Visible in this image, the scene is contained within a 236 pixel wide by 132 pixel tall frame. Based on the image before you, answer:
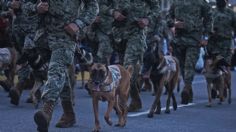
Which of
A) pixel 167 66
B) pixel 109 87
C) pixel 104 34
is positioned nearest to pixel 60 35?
pixel 109 87

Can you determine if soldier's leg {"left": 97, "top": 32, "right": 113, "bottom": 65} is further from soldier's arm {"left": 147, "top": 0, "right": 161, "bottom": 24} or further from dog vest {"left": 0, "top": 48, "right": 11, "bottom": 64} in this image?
soldier's arm {"left": 147, "top": 0, "right": 161, "bottom": 24}

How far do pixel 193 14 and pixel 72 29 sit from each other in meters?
5.22

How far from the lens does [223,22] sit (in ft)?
43.1

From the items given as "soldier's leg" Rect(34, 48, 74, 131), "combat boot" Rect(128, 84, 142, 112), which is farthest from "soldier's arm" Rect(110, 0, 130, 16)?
"soldier's leg" Rect(34, 48, 74, 131)

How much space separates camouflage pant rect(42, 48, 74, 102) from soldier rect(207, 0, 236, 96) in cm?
616

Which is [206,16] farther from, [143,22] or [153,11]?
[143,22]

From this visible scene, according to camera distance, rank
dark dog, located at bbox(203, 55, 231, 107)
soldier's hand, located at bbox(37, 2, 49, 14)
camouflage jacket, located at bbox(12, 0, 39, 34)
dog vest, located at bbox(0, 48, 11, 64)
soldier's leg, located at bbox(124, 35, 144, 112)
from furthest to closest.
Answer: dark dog, located at bbox(203, 55, 231, 107), dog vest, located at bbox(0, 48, 11, 64), camouflage jacket, located at bbox(12, 0, 39, 34), soldier's leg, located at bbox(124, 35, 144, 112), soldier's hand, located at bbox(37, 2, 49, 14)

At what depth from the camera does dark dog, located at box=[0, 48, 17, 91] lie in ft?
38.3

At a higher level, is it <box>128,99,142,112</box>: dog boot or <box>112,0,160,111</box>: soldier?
<box>112,0,160,111</box>: soldier

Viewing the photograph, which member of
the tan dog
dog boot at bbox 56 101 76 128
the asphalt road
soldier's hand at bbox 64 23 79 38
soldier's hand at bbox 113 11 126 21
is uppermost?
soldier's hand at bbox 113 11 126 21

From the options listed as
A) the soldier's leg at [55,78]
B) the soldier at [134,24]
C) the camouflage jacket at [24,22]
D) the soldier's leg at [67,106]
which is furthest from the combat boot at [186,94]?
the soldier's leg at [55,78]

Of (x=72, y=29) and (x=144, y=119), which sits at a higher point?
(x=72, y=29)

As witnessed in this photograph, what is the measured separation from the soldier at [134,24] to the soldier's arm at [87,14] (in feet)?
7.95

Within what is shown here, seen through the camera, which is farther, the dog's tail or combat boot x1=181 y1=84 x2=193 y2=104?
combat boot x1=181 y1=84 x2=193 y2=104
